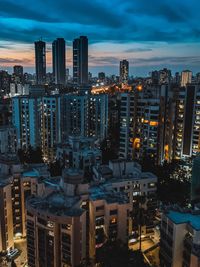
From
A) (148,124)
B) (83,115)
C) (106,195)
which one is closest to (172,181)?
(148,124)

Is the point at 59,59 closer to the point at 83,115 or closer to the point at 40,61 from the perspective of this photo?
the point at 40,61

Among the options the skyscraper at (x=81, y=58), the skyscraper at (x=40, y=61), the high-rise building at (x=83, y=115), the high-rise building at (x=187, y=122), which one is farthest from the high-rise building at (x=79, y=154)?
the skyscraper at (x=40, y=61)

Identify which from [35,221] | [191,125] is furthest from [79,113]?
[35,221]

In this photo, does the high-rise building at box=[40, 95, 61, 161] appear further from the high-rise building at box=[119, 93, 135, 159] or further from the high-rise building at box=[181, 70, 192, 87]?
the high-rise building at box=[181, 70, 192, 87]

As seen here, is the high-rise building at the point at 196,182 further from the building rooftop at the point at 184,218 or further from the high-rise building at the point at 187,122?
the high-rise building at the point at 187,122

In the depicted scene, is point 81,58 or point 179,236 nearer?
point 179,236

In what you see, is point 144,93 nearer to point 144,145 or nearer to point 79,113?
point 144,145
